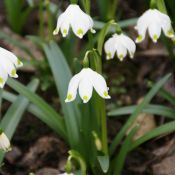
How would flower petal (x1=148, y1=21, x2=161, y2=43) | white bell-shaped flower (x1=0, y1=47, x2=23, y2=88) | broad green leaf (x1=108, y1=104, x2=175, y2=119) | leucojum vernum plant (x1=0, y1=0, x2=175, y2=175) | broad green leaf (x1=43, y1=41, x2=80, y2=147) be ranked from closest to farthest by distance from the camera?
1. white bell-shaped flower (x1=0, y1=47, x2=23, y2=88)
2. leucojum vernum plant (x1=0, y1=0, x2=175, y2=175)
3. flower petal (x1=148, y1=21, x2=161, y2=43)
4. broad green leaf (x1=43, y1=41, x2=80, y2=147)
5. broad green leaf (x1=108, y1=104, x2=175, y2=119)

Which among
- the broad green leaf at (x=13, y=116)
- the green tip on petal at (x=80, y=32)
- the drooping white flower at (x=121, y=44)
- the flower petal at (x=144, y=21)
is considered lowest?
the broad green leaf at (x=13, y=116)

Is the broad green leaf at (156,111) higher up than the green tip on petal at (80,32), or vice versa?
the green tip on petal at (80,32)

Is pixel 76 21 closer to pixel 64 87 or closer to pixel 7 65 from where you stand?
pixel 7 65

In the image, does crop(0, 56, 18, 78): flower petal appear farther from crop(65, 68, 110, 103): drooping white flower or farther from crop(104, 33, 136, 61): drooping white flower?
crop(104, 33, 136, 61): drooping white flower

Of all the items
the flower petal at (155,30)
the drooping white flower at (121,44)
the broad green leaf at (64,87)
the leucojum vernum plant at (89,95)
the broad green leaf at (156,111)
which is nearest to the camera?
the leucojum vernum plant at (89,95)

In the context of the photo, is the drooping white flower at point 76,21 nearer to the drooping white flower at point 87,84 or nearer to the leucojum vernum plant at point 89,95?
the leucojum vernum plant at point 89,95

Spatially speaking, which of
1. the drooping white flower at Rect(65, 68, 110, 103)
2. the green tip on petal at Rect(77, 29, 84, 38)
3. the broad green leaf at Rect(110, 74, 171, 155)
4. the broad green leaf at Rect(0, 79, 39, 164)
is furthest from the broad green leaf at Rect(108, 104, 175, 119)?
the green tip on petal at Rect(77, 29, 84, 38)

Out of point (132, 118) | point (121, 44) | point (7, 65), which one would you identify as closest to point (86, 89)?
point (7, 65)

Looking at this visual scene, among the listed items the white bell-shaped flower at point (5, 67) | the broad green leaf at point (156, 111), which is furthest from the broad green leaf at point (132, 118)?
the white bell-shaped flower at point (5, 67)
